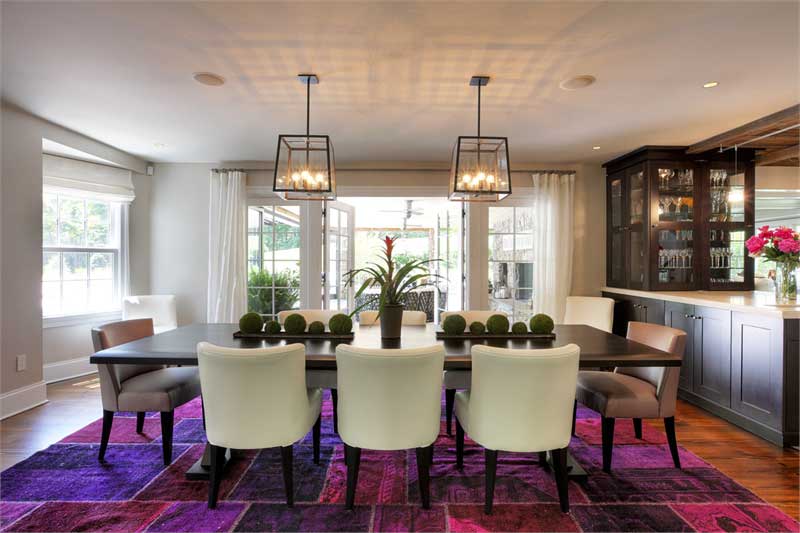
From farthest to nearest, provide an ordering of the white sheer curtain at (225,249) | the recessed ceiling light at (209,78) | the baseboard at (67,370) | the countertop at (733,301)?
the white sheer curtain at (225,249)
the baseboard at (67,370)
the countertop at (733,301)
the recessed ceiling light at (209,78)

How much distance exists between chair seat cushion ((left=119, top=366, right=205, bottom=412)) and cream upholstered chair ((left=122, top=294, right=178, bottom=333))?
2120 mm

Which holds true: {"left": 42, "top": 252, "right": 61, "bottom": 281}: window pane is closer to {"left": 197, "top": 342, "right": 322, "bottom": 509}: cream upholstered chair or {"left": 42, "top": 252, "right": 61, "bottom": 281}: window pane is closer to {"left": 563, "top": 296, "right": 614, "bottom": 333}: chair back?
{"left": 197, "top": 342, "right": 322, "bottom": 509}: cream upholstered chair

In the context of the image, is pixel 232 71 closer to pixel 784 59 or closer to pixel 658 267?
pixel 784 59

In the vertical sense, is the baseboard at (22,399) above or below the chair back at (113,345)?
below

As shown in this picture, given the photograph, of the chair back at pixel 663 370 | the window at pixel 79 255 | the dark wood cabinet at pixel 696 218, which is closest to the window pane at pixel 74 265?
the window at pixel 79 255

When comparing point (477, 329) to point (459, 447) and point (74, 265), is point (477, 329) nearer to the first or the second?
point (459, 447)

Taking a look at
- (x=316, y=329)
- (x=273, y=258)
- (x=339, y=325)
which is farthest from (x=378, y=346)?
(x=273, y=258)

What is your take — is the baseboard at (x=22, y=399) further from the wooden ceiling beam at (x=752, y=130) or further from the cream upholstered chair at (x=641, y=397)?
the wooden ceiling beam at (x=752, y=130)

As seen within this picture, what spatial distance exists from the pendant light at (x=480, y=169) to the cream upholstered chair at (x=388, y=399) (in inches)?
48.1

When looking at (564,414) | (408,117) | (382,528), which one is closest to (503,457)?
(564,414)

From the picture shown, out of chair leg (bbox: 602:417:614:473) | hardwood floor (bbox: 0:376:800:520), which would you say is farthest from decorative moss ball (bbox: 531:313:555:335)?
hardwood floor (bbox: 0:376:800:520)

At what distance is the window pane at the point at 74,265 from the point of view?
14.2 ft

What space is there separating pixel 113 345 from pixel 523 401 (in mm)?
2470

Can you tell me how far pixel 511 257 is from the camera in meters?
4.95
